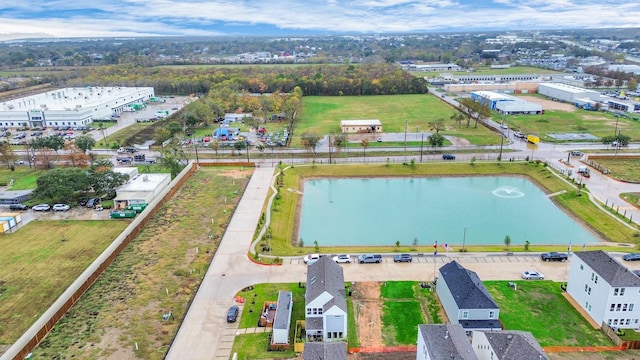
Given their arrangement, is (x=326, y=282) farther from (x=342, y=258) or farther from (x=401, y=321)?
(x=342, y=258)

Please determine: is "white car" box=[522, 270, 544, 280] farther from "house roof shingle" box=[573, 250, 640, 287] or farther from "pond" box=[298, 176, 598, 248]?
"pond" box=[298, 176, 598, 248]

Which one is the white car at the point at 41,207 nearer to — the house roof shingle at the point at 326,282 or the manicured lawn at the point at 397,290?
the house roof shingle at the point at 326,282

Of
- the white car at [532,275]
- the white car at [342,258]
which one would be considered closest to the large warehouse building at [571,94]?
the white car at [532,275]

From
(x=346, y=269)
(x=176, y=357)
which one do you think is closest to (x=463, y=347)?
(x=346, y=269)

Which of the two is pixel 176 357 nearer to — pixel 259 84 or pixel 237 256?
pixel 237 256

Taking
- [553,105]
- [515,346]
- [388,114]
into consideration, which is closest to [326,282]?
[515,346]
